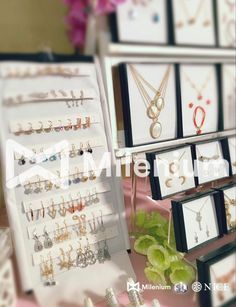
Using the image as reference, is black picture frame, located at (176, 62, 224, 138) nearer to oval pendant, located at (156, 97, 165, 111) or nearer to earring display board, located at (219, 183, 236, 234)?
oval pendant, located at (156, 97, 165, 111)

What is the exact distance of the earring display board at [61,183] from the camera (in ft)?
2.89

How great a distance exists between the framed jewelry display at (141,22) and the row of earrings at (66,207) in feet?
1.53

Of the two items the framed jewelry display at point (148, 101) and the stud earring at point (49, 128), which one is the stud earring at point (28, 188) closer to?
the stud earring at point (49, 128)

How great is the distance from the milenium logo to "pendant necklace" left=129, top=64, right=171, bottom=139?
293mm

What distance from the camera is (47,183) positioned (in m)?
0.94

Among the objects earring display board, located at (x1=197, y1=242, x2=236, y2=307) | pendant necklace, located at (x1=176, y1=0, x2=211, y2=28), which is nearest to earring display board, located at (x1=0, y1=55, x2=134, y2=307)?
earring display board, located at (x1=197, y1=242, x2=236, y2=307)

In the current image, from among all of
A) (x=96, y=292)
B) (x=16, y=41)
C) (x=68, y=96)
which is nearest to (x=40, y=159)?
(x=68, y=96)

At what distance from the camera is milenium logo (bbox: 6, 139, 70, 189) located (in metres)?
0.88

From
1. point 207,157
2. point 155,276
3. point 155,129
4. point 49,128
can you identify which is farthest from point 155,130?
point 155,276

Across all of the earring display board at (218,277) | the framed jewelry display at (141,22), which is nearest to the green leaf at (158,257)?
the earring display board at (218,277)

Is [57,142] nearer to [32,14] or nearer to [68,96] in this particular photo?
[68,96]

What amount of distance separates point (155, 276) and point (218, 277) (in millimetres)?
190

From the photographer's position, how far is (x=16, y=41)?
0.85 m

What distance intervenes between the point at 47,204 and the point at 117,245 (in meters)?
0.27
